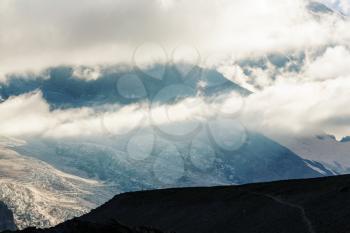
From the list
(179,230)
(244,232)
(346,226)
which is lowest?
(179,230)

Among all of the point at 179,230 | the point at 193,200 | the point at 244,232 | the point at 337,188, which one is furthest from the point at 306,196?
the point at 193,200

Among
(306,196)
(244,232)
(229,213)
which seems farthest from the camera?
(229,213)

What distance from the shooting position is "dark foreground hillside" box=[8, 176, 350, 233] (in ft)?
268

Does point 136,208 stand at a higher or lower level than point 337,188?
lower

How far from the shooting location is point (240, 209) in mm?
108062

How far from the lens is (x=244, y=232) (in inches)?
3637

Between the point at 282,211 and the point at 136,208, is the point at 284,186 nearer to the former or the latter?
the point at 282,211

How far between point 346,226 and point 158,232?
82.9ft

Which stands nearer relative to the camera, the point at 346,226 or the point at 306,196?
the point at 346,226

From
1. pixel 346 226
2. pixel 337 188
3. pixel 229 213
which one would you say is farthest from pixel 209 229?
pixel 346 226

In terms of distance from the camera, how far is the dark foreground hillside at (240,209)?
81750 mm

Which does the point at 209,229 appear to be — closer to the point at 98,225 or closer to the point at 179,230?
the point at 179,230

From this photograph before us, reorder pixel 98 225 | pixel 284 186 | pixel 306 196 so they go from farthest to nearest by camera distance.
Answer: pixel 284 186
pixel 306 196
pixel 98 225

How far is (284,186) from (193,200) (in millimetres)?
22541
